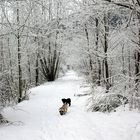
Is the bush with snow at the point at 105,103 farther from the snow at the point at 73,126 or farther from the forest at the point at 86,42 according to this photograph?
the snow at the point at 73,126

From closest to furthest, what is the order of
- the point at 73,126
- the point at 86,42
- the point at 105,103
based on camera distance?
the point at 73,126, the point at 105,103, the point at 86,42

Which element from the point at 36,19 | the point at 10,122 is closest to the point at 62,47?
the point at 36,19

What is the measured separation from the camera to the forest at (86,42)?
276 inches

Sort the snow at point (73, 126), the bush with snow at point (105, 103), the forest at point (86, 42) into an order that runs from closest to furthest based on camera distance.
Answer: the forest at point (86, 42), the snow at point (73, 126), the bush with snow at point (105, 103)

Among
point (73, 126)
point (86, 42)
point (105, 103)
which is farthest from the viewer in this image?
point (86, 42)

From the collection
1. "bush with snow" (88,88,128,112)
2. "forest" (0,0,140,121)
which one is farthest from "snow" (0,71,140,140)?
"forest" (0,0,140,121)

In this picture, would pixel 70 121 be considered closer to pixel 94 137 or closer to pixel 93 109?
pixel 93 109

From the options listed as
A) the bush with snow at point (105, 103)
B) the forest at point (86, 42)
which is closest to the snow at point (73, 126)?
the bush with snow at point (105, 103)

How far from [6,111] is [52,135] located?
162 inches

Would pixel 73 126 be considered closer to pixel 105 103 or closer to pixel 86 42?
pixel 105 103

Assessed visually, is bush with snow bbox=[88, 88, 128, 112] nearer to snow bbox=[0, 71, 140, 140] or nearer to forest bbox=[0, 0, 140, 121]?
forest bbox=[0, 0, 140, 121]

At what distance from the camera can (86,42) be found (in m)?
19.3

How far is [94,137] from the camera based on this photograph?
699 cm

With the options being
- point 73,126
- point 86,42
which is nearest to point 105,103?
point 73,126
